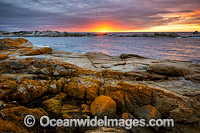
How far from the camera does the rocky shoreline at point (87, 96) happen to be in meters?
5.08

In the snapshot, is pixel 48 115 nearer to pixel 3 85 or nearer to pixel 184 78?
pixel 3 85

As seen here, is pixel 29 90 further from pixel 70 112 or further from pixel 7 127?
pixel 70 112

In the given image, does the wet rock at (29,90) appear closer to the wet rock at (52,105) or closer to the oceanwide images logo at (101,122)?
the wet rock at (52,105)

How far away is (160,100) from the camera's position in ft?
19.7

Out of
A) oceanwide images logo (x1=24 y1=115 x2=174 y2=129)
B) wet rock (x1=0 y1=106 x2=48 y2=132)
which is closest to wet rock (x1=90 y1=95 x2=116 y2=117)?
oceanwide images logo (x1=24 y1=115 x2=174 y2=129)

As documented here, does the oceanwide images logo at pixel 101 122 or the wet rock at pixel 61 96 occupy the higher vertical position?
the wet rock at pixel 61 96

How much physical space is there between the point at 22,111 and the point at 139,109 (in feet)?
17.6

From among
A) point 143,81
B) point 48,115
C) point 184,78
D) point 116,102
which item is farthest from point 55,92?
point 184,78

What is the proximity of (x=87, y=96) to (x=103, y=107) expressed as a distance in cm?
123

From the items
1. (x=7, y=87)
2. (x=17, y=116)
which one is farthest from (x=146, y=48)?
(x=17, y=116)

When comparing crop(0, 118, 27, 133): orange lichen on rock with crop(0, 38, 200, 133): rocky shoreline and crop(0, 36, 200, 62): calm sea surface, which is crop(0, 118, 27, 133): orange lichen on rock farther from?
crop(0, 36, 200, 62): calm sea surface

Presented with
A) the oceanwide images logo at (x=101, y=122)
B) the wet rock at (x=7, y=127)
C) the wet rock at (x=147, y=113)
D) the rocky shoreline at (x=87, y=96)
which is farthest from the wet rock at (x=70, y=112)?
the wet rock at (x=147, y=113)

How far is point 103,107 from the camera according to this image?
551 centimetres

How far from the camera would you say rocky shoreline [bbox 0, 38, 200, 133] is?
5.08 meters
